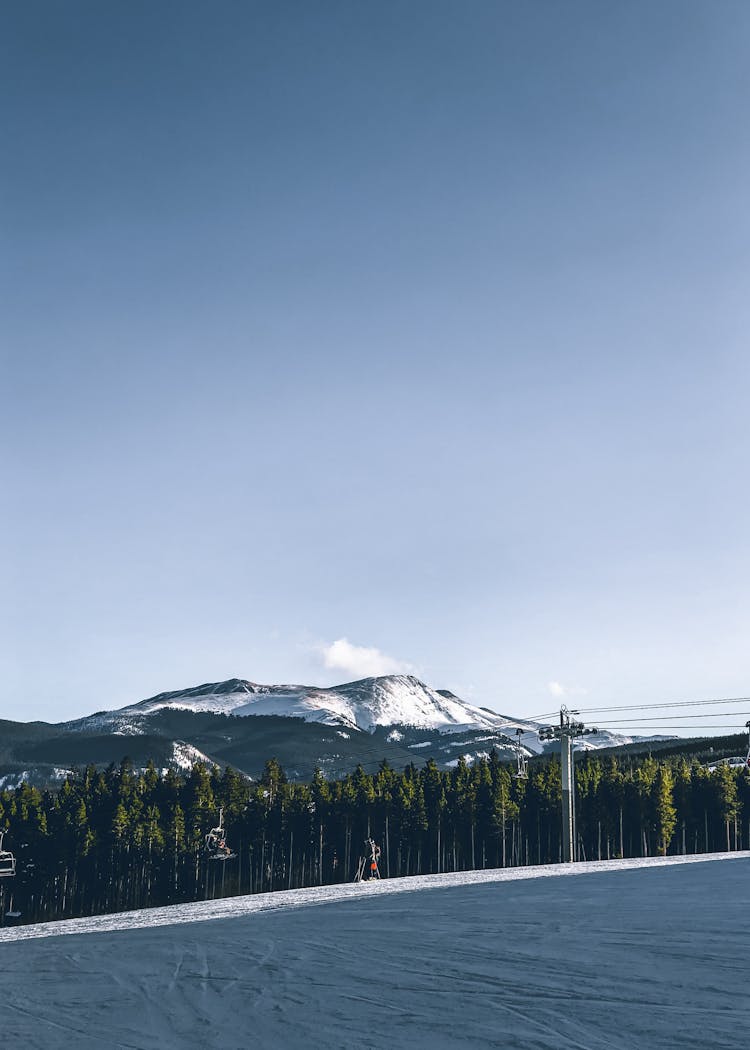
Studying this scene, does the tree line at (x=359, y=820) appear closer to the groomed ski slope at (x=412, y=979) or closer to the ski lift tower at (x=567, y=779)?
→ the ski lift tower at (x=567, y=779)

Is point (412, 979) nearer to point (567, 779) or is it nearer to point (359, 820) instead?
point (567, 779)

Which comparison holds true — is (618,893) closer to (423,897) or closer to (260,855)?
(423,897)

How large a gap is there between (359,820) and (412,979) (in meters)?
103

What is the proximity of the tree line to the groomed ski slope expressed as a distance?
264 feet

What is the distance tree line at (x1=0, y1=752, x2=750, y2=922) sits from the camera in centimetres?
10994

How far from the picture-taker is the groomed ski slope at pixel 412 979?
572 inches

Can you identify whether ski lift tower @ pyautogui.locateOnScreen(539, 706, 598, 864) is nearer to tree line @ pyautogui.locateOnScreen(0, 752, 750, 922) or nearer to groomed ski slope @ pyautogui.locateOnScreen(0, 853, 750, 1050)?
groomed ski slope @ pyautogui.locateOnScreen(0, 853, 750, 1050)

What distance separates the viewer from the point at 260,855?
120 m

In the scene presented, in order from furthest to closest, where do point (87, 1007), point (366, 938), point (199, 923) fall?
1. point (199, 923)
2. point (366, 938)
3. point (87, 1007)

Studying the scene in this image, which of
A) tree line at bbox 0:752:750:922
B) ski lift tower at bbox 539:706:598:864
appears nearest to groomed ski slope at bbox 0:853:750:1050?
ski lift tower at bbox 539:706:598:864

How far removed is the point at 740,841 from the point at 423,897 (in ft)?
339

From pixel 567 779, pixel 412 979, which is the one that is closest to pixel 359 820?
pixel 567 779

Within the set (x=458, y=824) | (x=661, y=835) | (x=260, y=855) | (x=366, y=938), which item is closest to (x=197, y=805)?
(x=260, y=855)

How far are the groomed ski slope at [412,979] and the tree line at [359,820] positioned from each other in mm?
80490
